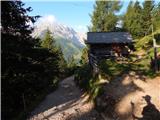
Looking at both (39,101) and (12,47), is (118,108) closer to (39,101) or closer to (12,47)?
(12,47)

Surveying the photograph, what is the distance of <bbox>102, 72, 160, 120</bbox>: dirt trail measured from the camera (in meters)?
18.3

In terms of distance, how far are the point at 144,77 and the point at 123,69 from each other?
3447 millimetres

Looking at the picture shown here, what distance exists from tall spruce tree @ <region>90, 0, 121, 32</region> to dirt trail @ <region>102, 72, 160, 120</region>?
43.3 metres

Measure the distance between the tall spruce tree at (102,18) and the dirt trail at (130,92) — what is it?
43319 mm

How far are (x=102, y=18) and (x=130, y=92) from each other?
157 feet

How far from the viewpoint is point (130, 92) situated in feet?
68.3

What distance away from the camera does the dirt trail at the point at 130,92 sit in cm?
1834

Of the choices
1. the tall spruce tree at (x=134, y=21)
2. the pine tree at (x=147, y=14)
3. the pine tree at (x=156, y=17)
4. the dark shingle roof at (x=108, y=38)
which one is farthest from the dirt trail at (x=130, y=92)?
the tall spruce tree at (x=134, y=21)

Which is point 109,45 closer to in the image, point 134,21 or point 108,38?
point 108,38

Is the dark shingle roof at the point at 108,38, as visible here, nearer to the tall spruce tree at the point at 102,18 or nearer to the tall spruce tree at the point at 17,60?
the tall spruce tree at the point at 17,60

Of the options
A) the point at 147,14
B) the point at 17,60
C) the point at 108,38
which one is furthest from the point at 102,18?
the point at 17,60

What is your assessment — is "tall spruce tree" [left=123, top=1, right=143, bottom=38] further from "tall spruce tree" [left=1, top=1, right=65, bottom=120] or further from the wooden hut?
"tall spruce tree" [left=1, top=1, right=65, bottom=120]

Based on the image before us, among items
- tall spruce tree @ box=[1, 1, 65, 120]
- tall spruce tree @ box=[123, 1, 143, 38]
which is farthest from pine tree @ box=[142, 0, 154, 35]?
tall spruce tree @ box=[1, 1, 65, 120]

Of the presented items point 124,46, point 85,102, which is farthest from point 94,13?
point 85,102
